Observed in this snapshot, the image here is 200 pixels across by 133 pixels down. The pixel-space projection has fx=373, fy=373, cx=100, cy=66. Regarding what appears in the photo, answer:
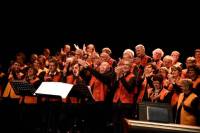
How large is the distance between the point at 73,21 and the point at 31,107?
15.3 feet

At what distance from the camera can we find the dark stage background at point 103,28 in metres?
10.2

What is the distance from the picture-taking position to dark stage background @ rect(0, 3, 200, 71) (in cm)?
1018

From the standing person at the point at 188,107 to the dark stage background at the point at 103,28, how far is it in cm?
355

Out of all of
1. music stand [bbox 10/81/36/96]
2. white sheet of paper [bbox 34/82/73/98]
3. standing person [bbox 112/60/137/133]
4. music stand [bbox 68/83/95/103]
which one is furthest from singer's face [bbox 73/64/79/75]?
white sheet of paper [bbox 34/82/73/98]

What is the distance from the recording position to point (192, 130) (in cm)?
407

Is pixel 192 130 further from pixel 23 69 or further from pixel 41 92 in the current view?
pixel 23 69

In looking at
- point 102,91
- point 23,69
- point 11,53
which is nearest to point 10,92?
point 23,69

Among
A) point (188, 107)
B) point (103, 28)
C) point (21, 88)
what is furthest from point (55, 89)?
point (103, 28)

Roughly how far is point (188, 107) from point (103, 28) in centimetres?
591

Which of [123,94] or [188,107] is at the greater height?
[123,94]

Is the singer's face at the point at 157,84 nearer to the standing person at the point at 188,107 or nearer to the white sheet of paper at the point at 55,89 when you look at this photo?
the standing person at the point at 188,107

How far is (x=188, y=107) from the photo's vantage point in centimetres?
608

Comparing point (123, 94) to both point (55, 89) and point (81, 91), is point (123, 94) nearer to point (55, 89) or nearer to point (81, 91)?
point (81, 91)

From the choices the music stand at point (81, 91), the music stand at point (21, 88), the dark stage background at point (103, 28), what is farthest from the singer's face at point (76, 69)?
the dark stage background at point (103, 28)
